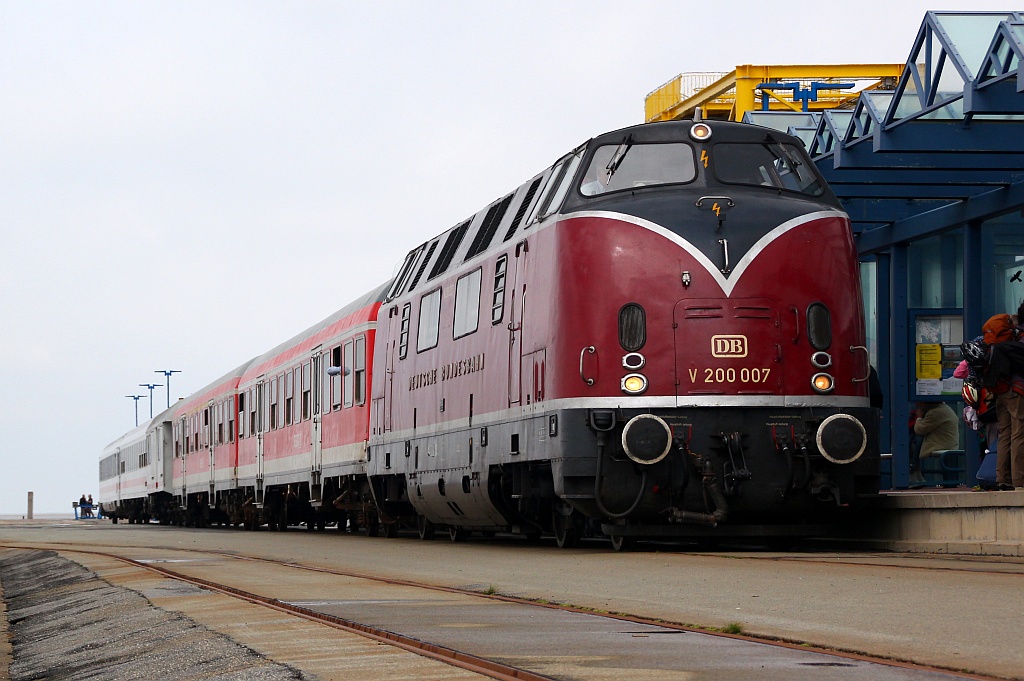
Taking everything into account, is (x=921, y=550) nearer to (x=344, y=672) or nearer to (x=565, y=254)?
(x=565, y=254)

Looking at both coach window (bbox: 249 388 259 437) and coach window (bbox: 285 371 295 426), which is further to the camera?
coach window (bbox: 249 388 259 437)

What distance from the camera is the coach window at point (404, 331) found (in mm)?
20375

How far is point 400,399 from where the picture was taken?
20344mm

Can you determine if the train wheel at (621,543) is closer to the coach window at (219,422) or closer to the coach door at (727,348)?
the coach door at (727,348)

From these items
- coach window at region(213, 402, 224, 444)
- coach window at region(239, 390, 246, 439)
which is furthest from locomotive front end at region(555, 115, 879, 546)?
coach window at region(213, 402, 224, 444)

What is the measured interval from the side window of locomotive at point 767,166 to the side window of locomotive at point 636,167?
31cm

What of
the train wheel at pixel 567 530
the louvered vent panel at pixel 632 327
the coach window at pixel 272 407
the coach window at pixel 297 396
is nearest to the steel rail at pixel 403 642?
the louvered vent panel at pixel 632 327

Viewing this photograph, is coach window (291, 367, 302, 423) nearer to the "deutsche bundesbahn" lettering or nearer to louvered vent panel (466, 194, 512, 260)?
the "deutsche bundesbahn" lettering

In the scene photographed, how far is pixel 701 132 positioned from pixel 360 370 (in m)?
9.57

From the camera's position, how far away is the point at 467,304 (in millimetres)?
17422

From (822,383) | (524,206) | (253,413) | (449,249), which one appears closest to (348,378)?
(449,249)

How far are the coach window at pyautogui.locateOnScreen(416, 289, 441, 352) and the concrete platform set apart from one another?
6.34m

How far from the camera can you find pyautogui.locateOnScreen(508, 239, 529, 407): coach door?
15219 millimetres

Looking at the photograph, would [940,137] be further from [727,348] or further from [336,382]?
[336,382]
